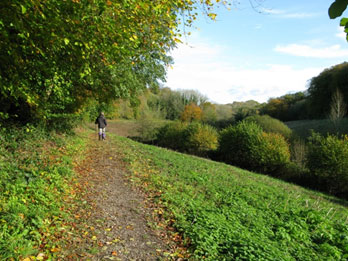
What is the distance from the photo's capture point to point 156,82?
58.4 feet

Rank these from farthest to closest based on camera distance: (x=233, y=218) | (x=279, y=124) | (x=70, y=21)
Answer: (x=279, y=124)
(x=233, y=218)
(x=70, y=21)

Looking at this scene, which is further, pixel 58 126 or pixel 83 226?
pixel 58 126

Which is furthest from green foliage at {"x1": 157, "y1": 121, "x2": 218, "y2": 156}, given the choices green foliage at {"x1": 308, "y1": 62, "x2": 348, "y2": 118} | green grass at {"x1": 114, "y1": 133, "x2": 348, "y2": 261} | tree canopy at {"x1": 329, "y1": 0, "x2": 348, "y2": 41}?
tree canopy at {"x1": 329, "y1": 0, "x2": 348, "y2": 41}

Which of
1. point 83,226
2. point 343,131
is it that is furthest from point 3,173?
point 343,131

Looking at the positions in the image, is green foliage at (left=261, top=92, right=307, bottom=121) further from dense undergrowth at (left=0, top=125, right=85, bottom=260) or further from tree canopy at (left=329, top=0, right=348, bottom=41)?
tree canopy at (left=329, top=0, right=348, bottom=41)

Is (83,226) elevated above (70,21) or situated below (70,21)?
below

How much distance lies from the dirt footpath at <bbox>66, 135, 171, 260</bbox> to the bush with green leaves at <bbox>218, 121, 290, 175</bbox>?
597 inches

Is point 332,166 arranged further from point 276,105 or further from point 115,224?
point 276,105

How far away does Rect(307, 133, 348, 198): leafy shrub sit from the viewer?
17.8 metres

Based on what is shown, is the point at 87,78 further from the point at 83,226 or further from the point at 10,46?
the point at 83,226

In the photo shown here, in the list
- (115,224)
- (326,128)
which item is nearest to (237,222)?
(115,224)

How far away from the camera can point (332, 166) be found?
1811cm

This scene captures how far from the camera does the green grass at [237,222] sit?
5039 millimetres

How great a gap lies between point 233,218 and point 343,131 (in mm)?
29032
